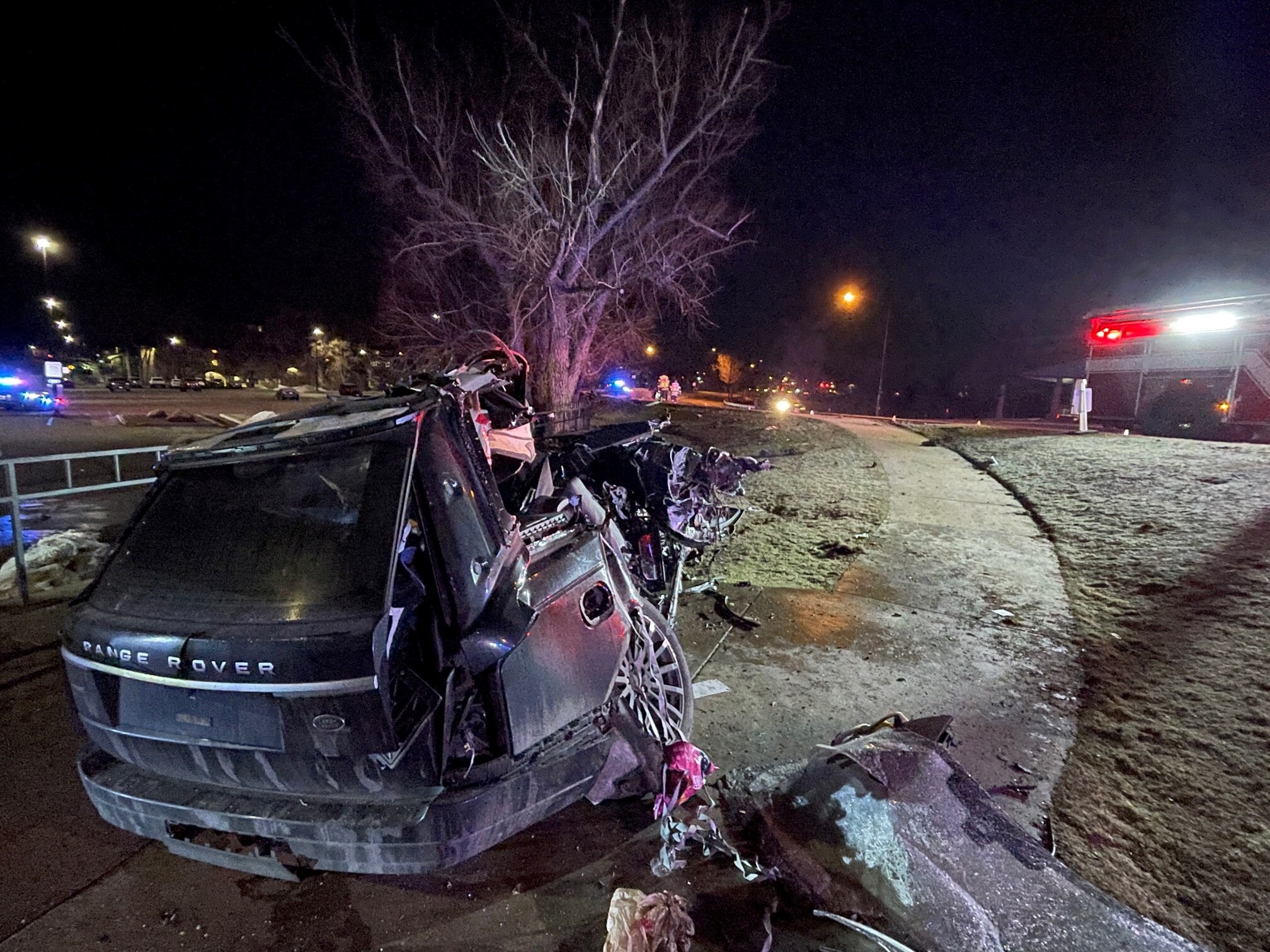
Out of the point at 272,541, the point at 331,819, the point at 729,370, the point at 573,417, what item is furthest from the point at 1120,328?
the point at 729,370

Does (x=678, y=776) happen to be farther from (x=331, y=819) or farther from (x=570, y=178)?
(x=570, y=178)

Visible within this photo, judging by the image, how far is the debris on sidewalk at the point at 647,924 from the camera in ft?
6.91

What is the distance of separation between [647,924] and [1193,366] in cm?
2588

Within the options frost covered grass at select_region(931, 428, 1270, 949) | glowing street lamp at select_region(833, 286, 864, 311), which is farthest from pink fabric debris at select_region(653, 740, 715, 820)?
glowing street lamp at select_region(833, 286, 864, 311)

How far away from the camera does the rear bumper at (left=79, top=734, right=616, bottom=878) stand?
2057 mm

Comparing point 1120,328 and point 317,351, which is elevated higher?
point 317,351

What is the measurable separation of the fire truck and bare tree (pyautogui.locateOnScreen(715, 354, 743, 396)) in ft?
151

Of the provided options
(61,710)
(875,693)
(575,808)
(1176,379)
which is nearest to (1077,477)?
(875,693)

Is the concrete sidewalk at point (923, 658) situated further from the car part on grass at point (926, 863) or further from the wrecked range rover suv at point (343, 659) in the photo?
the wrecked range rover suv at point (343, 659)

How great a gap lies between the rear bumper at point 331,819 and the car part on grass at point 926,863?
1065mm

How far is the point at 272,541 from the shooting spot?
2264 millimetres

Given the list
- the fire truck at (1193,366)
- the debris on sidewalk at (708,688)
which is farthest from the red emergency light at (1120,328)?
the debris on sidewalk at (708,688)

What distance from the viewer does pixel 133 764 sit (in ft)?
7.63

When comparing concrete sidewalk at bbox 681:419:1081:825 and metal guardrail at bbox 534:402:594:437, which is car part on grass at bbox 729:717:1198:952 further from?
metal guardrail at bbox 534:402:594:437
